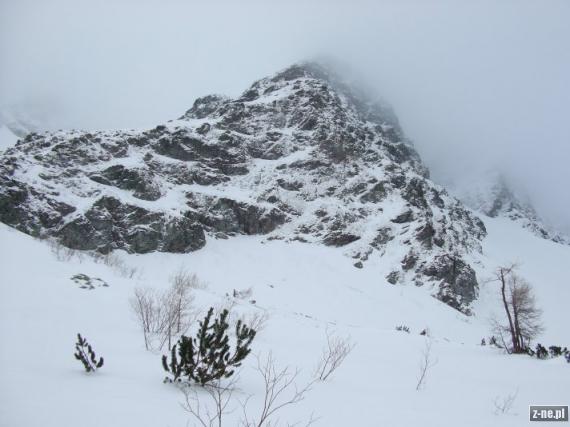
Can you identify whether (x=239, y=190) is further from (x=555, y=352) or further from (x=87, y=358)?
(x=87, y=358)

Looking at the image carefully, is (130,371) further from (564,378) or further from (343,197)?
(343,197)

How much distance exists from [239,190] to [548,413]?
6466 centimetres

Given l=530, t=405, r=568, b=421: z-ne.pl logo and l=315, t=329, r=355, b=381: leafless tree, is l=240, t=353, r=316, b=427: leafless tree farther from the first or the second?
l=530, t=405, r=568, b=421: z-ne.pl logo

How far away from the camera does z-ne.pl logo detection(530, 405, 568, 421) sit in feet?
24.0

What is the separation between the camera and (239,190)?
69938mm

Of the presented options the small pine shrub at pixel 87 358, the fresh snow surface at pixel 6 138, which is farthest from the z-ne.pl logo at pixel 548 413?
the fresh snow surface at pixel 6 138

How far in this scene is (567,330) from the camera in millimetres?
51062

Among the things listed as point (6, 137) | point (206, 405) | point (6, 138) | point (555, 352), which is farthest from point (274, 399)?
point (6, 137)

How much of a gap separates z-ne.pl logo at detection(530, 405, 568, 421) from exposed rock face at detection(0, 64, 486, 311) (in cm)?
4630

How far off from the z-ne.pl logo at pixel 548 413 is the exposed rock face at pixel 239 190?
152 feet

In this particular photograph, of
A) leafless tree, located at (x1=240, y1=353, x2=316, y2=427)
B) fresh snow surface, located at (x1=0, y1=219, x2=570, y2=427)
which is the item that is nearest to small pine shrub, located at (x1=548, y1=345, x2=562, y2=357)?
fresh snow surface, located at (x1=0, y1=219, x2=570, y2=427)

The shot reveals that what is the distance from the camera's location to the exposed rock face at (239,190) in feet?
172

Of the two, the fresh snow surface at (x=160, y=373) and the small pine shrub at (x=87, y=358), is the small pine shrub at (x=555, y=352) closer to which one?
the fresh snow surface at (x=160, y=373)

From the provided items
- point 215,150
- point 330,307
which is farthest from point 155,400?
point 215,150
